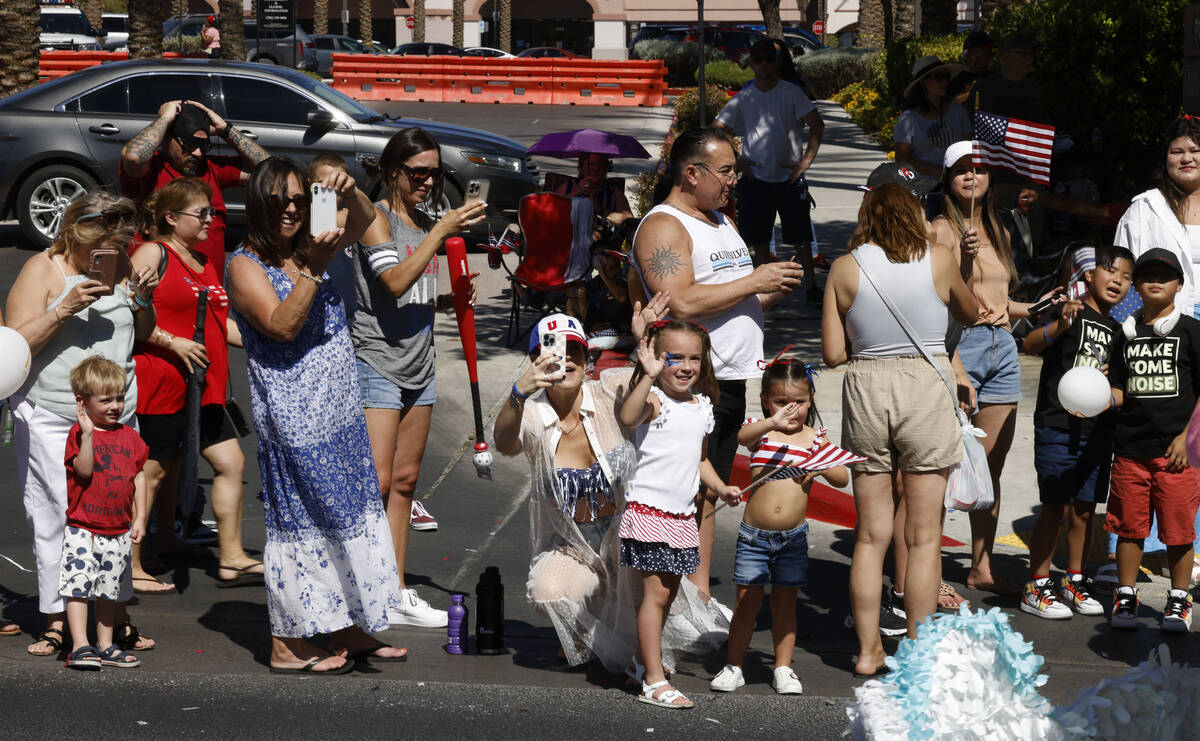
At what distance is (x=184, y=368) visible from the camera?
634 centimetres

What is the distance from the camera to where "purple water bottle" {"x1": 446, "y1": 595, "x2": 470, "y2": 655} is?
18.4ft

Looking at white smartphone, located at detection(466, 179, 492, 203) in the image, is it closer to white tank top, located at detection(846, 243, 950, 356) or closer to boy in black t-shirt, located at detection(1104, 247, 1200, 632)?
white tank top, located at detection(846, 243, 950, 356)

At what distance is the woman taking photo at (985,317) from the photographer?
6.10 meters

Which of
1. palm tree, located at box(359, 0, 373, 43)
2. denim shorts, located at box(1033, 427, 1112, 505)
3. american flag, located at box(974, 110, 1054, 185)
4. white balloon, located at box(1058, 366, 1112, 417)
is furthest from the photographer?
palm tree, located at box(359, 0, 373, 43)

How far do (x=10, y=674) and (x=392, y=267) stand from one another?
2.12 metres

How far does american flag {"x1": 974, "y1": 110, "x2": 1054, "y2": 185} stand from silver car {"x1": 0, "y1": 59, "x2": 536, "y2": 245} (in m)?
8.02

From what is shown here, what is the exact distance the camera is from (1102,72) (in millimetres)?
11031

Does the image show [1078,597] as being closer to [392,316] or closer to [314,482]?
[392,316]

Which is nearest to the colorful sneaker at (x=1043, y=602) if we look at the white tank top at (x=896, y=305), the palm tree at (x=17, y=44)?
the white tank top at (x=896, y=305)

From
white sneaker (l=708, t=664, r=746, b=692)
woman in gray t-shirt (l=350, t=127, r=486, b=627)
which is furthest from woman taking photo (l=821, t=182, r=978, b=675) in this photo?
woman in gray t-shirt (l=350, t=127, r=486, b=627)

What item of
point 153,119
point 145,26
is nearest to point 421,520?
point 153,119

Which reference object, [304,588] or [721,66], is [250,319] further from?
[721,66]

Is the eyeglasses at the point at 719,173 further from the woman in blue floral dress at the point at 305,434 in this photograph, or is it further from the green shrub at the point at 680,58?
the green shrub at the point at 680,58

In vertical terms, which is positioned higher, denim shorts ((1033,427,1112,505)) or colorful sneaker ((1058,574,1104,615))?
denim shorts ((1033,427,1112,505))
